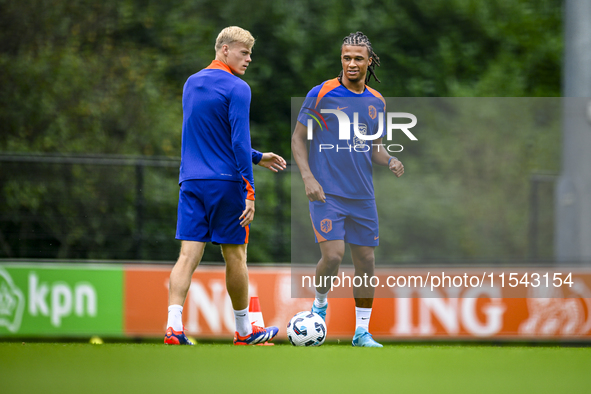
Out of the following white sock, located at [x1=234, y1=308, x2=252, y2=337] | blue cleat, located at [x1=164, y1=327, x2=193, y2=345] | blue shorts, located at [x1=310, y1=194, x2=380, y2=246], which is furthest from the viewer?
blue shorts, located at [x1=310, y1=194, x2=380, y2=246]

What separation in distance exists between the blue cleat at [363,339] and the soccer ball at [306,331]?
0.97ft

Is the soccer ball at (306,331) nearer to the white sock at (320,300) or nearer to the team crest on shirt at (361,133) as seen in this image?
the white sock at (320,300)

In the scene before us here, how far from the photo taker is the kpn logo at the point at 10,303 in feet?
19.8

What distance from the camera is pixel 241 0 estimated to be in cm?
1180

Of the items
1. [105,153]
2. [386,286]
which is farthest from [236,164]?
[105,153]

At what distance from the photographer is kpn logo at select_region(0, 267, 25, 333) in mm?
6027

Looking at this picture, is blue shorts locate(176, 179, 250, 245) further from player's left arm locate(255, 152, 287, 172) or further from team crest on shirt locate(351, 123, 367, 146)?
team crest on shirt locate(351, 123, 367, 146)

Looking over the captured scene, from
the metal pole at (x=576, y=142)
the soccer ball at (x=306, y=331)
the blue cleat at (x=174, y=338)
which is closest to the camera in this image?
the blue cleat at (x=174, y=338)

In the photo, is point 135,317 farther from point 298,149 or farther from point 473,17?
point 473,17

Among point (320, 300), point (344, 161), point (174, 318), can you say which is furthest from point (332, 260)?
point (174, 318)

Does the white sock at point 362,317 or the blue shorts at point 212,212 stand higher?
the blue shorts at point 212,212

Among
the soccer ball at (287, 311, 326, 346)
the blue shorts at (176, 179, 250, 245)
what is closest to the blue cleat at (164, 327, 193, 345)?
the blue shorts at (176, 179, 250, 245)

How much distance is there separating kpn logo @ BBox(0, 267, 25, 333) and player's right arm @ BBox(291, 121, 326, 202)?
297 cm

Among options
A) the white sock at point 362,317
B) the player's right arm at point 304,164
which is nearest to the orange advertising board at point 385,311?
the white sock at point 362,317
